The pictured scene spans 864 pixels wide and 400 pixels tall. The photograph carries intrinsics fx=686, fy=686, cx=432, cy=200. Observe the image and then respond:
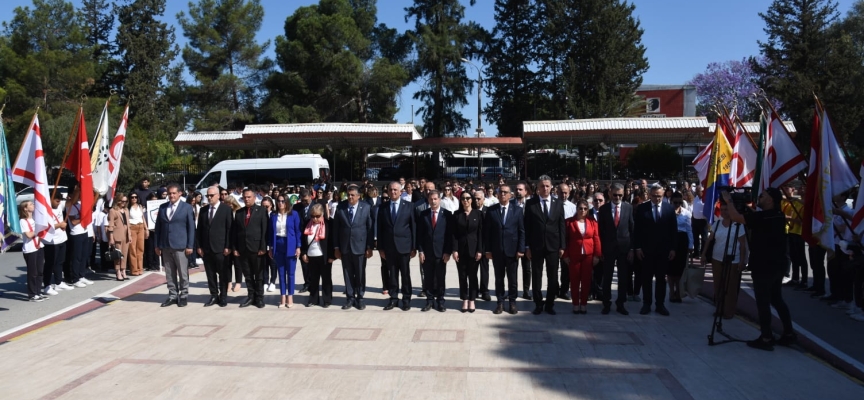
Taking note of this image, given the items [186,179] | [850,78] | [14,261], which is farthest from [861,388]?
[850,78]

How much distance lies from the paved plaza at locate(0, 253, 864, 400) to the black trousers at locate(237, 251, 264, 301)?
293mm

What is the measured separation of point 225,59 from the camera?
152 feet

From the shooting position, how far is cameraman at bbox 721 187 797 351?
24.2ft

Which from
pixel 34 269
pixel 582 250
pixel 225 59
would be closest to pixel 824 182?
pixel 582 250

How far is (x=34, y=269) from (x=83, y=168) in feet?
5.80

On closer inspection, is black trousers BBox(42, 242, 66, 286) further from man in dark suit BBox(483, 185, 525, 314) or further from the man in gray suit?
man in dark suit BBox(483, 185, 525, 314)

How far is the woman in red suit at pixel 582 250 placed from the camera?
31.2 ft

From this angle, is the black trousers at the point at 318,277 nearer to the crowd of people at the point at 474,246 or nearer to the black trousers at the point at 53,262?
the crowd of people at the point at 474,246

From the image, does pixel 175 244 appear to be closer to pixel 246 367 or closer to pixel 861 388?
pixel 246 367

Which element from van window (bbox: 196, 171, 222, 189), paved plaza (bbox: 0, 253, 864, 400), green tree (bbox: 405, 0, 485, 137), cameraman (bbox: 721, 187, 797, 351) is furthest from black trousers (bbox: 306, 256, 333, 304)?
green tree (bbox: 405, 0, 485, 137)

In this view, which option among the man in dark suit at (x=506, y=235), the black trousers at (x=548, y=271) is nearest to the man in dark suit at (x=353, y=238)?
the man in dark suit at (x=506, y=235)

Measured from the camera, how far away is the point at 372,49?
45.0 metres

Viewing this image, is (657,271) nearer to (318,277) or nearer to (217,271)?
(318,277)

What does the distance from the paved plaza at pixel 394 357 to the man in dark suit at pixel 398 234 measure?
0.38 m
